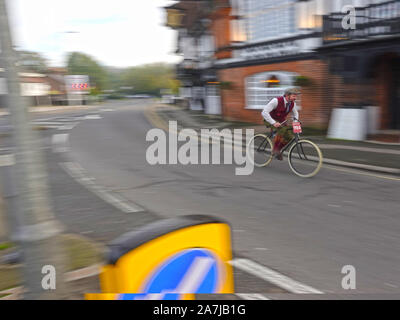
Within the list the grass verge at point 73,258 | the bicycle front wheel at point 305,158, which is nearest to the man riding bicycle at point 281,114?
the bicycle front wheel at point 305,158

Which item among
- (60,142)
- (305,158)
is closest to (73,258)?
(305,158)

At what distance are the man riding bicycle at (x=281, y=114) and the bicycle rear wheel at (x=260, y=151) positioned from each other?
555 millimetres

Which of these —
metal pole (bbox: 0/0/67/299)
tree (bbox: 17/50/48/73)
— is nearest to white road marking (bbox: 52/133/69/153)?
tree (bbox: 17/50/48/73)

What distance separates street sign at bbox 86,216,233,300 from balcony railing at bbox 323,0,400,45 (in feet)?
40.7

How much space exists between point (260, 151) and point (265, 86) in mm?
9946

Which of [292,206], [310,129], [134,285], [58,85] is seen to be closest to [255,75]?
[310,129]

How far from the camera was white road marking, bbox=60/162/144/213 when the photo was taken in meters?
6.60

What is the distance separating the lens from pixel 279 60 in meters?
18.2

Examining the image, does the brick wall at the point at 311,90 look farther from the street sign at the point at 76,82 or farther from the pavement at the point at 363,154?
the street sign at the point at 76,82

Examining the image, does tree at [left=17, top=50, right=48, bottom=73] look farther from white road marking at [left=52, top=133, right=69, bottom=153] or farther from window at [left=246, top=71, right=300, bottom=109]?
window at [left=246, top=71, right=300, bottom=109]

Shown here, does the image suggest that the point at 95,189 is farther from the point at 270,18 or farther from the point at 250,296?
the point at 270,18

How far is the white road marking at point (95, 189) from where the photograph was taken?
21.7ft

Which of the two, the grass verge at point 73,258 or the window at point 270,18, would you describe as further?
the window at point 270,18

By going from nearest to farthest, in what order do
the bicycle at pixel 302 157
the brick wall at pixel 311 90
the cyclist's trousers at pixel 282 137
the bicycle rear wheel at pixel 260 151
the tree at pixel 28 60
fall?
the tree at pixel 28 60 < the bicycle at pixel 302 157 < the cyclist's trousers at pixel 282 137 < the bicycle rear wheel at pixel 260 151 < the brick wall at pixel 311 90
